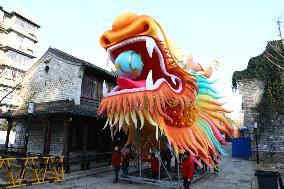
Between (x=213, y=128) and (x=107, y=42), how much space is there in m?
6.53

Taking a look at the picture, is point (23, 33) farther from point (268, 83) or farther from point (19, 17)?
point (268, 83)

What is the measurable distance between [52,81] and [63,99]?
72.9 inches

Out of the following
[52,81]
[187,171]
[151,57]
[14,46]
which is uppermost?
[14,46]

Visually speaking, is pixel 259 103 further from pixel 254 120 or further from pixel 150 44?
pixel 150 44

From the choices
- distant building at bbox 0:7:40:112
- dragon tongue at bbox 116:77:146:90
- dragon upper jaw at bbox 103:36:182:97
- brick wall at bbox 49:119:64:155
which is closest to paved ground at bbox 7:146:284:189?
brick wall at bbox 49:119:64:155

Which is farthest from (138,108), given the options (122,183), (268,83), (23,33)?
(23,33)

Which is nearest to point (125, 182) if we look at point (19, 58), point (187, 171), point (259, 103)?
point (187, 171)

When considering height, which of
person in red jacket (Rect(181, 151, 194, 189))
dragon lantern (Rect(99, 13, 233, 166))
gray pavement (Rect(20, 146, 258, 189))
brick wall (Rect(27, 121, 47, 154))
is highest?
dragon lantern (Rect(99, 13, 233, 166))

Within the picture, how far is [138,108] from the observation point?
845 centimetres

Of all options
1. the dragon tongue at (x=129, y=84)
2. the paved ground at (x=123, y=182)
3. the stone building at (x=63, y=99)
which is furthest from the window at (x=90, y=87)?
the dragon tongue at (x=129, y=84)

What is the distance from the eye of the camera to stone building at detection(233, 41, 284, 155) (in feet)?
65.3

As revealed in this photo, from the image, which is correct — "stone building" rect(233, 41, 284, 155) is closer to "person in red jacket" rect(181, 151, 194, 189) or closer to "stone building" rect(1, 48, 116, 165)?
"stone building" rect(1, 48, 116, 165)

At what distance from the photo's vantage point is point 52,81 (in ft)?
55.1

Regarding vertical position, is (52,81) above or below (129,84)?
above
